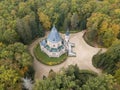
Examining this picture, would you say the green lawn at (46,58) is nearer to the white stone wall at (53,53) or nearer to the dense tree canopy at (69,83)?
the white stone wall at (53,53)

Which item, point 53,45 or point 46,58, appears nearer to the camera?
point 53,45

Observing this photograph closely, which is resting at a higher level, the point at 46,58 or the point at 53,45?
the point at 53,45

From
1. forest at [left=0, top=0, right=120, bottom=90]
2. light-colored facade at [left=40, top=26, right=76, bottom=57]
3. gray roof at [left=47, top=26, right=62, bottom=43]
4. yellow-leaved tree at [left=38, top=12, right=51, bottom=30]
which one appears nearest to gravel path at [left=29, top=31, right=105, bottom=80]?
forest at [left=0, top=0, right=120, bottom=90]

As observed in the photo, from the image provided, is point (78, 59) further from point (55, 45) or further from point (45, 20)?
point (45, 20)

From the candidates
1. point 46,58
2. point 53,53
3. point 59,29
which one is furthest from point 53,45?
point 59,29

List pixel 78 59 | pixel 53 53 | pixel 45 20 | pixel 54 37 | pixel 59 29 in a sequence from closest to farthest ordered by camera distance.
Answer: pixel 54 37 < pixel 53 53 < pixel 78 59 < pixel 45 20 < pixel 59 29

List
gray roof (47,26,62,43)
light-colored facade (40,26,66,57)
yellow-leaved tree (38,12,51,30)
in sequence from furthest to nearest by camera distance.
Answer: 1. yellow-leaved tree (38,12,51,30)
2. light-colored facade (40,26,66,57)
3. gray roof (47,26,62,43)

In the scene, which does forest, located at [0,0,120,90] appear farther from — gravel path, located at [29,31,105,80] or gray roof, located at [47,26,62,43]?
gray roof, located at [47,26,62,43]
